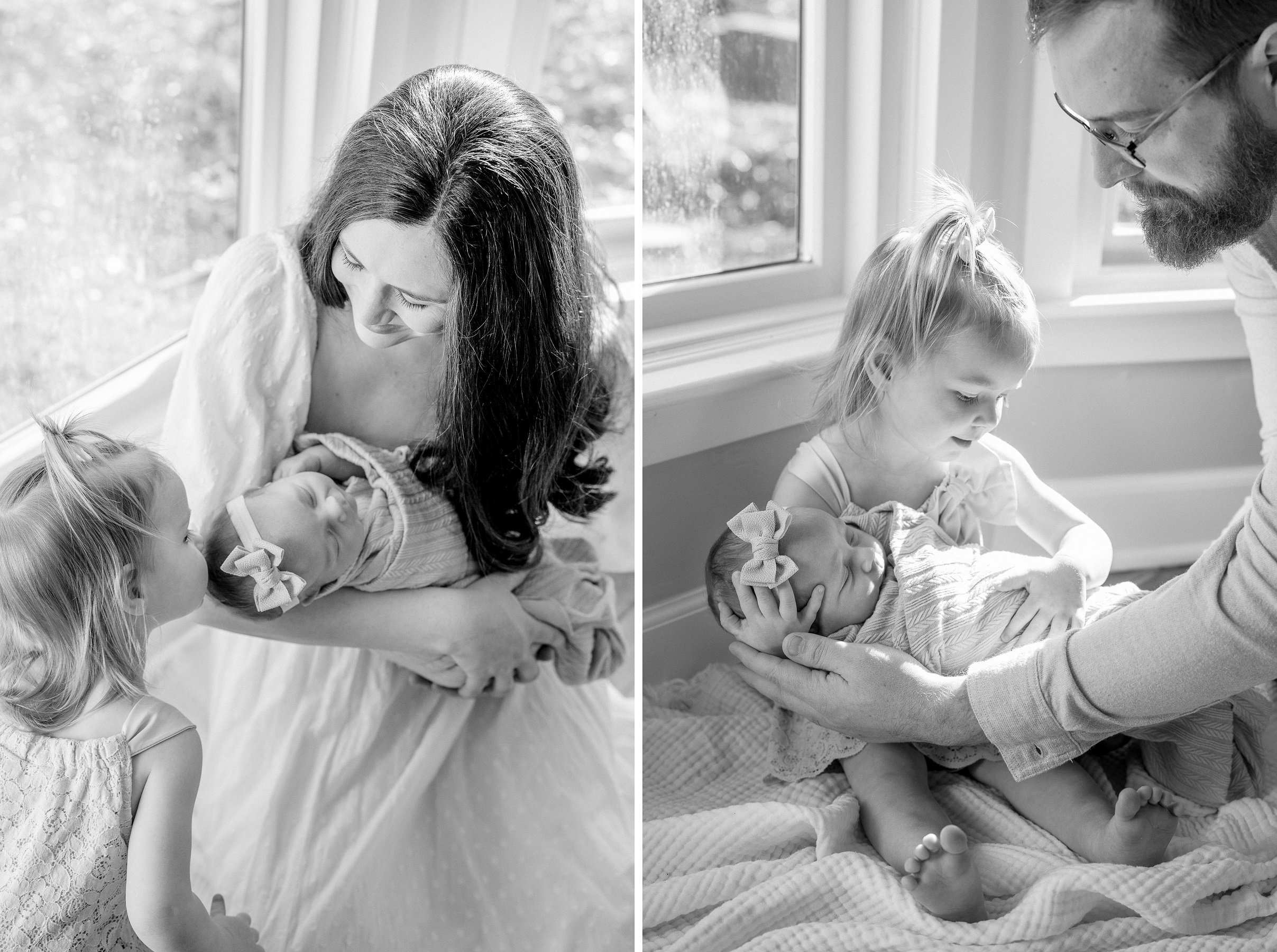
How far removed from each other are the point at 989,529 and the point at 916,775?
32 centimetres

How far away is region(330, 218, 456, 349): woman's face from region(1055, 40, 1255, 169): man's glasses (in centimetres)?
63

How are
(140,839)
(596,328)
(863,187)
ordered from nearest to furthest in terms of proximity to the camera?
(140,839)
(596,328)
(863,187)

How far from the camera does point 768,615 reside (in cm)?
131

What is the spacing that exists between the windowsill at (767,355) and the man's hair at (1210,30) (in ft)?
1.04

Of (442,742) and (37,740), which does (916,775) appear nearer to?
(442,742)

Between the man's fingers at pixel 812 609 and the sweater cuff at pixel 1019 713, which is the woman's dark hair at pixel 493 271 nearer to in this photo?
the man's fingers at pixel 812 609

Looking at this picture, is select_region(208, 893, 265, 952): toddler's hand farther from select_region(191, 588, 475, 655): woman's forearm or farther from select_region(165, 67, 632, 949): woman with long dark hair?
select_region(191, 588, 475, 655): woman's forearm

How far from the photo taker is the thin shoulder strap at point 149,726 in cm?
97

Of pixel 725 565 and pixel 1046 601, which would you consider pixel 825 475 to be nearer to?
pixel 725 565

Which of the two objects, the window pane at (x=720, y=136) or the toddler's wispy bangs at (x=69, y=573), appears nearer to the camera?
the toddler's wispy bangs at (x=69, y=573)

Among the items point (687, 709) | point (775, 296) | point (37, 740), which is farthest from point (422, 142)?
point (687, 709)

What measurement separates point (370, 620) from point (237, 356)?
280mm

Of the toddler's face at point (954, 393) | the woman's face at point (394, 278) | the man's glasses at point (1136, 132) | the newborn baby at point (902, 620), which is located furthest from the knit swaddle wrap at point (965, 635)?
the woman's face at point (394, 278)

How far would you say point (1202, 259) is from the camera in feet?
4.01
